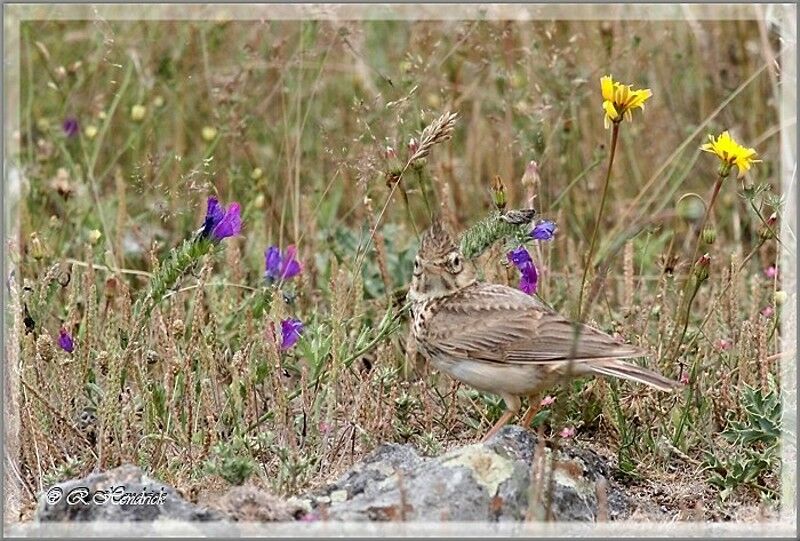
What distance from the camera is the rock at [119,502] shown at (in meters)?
3.19

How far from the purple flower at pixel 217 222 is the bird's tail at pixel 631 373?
3.63 feet

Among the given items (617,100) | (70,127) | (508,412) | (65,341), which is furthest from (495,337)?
(70,127)

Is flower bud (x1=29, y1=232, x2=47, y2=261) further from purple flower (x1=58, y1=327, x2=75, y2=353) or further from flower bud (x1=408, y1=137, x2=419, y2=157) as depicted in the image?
flower bud (x1=408, y1=137, x2=419, y2=157)

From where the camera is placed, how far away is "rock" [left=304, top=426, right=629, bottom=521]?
3.18m

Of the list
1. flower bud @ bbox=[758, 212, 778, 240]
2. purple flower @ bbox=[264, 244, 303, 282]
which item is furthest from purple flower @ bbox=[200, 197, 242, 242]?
flower bud @ bbox=[758, 212, 778, 240]

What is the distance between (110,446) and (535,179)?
1578 mm

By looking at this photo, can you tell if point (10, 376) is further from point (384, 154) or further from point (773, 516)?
point (773, 516)

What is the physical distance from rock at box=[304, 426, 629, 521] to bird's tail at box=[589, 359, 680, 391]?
11.7 inches

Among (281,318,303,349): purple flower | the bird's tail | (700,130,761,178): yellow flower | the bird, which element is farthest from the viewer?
(281,318,303,349): purple flower

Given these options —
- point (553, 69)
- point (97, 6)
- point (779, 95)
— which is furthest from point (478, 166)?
point (97, 6)

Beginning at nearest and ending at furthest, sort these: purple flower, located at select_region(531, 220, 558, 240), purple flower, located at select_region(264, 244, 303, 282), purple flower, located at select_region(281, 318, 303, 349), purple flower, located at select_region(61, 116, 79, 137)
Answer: purple flower, located at select_region(281, 318, 303, 349), purple flower, located at select_region(531, 220, 558, 240), purple flower, located at select_region(264, 244, 303, 282), purple flower, located at select_region(61, 116, 79, 137)

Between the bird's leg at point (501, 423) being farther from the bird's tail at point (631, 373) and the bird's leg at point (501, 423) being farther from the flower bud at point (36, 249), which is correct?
the flower bud at point (36, 249)

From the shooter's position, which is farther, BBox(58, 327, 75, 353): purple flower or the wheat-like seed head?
BBox(58, 327, 75, 353): purple flower

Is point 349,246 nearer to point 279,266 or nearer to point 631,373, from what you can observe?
point 279,266
